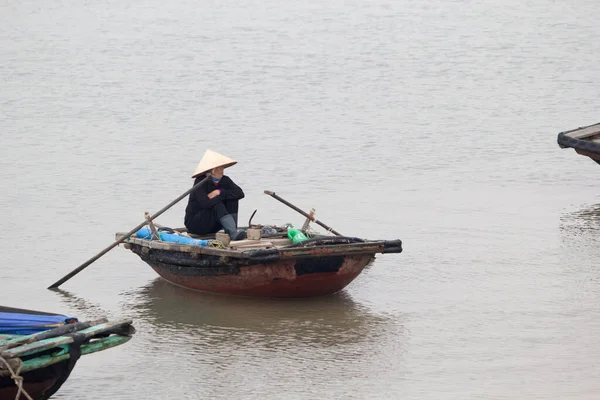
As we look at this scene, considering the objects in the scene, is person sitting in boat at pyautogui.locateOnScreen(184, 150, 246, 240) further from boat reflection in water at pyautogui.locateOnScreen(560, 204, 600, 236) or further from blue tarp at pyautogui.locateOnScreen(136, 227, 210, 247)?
boat reflection in water at pyautogui.locateOnScreen(560, 204, 600, 236)

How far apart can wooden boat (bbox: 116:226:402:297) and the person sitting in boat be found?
0.17m

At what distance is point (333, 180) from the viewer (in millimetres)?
14906

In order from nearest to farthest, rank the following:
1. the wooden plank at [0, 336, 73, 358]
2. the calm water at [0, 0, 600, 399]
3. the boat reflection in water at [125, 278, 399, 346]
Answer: the wooden plank at [0, 336, 73, 358] → the calm water at [0, 0, 600, 399] → the boat reflection in water at [125, 278, 399, 346]

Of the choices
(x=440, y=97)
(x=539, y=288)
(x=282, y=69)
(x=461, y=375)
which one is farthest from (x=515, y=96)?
(x=461, y=375)

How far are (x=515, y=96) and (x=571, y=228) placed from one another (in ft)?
29.8

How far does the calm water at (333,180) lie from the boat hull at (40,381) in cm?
85

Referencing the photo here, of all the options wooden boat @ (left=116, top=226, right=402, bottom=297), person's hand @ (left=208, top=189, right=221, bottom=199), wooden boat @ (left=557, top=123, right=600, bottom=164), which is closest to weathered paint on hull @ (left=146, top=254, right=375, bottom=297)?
wooden boat @ (left=116, top=226, right=402, bottom=297)

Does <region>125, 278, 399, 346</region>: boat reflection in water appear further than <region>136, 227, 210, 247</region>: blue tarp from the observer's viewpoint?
No

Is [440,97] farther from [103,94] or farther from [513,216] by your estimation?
[513,216]

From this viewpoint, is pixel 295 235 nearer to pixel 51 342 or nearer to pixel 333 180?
pixel 51 342

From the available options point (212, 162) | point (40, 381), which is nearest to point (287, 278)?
point (212, 162)

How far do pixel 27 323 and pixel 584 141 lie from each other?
798 centimetres

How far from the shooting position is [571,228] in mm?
12453

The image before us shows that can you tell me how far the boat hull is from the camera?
655 centimetres
